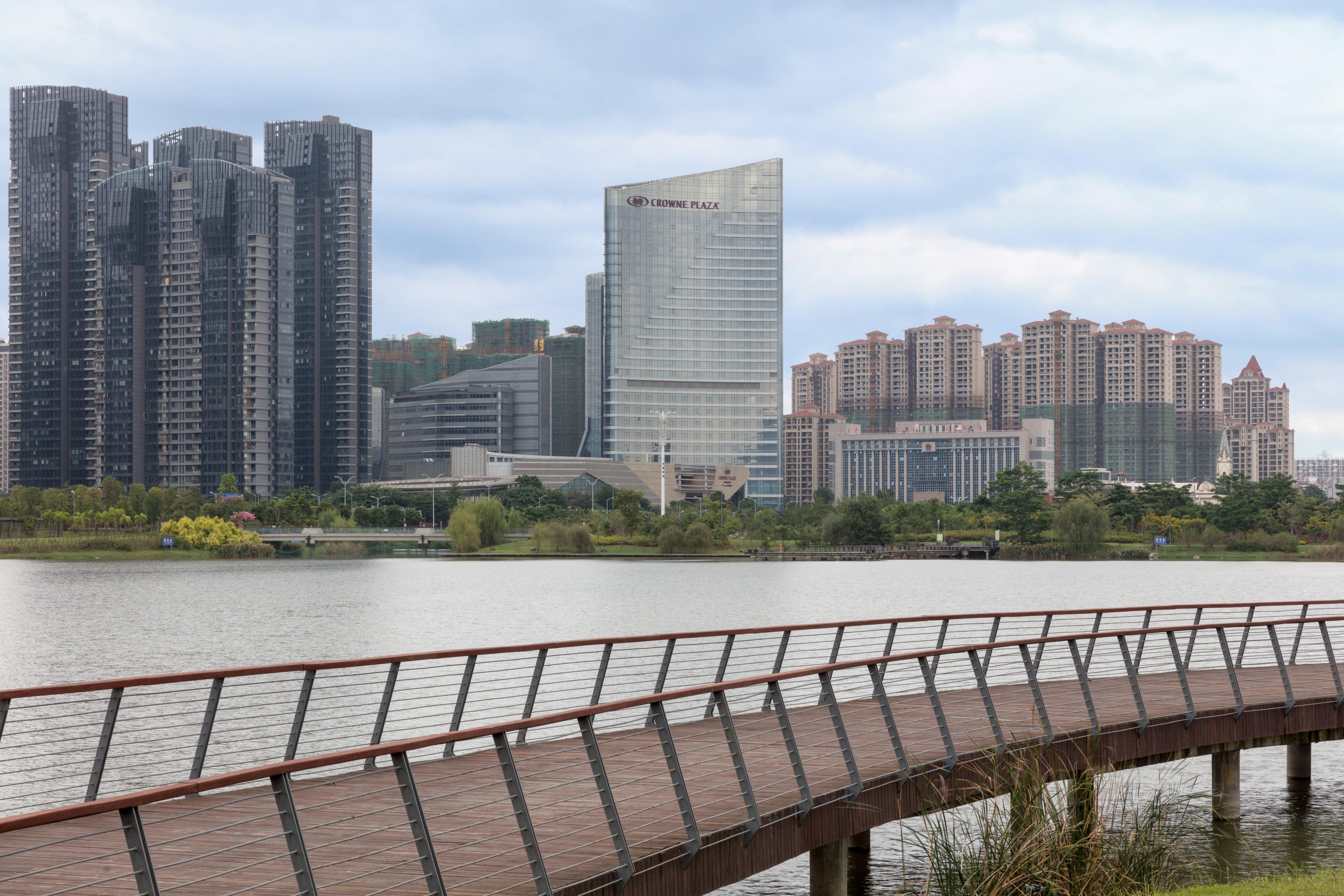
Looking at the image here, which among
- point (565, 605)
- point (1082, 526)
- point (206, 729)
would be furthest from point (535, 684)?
point (1082, 526)

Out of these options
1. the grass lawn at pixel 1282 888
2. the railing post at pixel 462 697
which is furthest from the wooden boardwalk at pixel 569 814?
the grass lawn at pixel 1282 888

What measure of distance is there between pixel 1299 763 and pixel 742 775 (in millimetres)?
14371

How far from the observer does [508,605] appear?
6881cm

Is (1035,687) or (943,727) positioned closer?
(943,727)

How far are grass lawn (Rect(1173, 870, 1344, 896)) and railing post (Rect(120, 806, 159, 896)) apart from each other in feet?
25.3

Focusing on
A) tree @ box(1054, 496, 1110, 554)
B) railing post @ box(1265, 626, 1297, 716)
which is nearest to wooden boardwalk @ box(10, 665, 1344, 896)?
railing post @ box(1265, 626, 1297, 716)

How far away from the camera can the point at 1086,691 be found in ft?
45.6

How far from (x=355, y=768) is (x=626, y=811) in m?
7.38

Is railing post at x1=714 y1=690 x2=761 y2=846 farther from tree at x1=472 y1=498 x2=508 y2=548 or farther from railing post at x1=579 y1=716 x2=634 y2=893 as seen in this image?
tree at x1=472 y1=498 x2=508 y2=548

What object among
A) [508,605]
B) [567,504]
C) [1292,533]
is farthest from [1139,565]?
[567,504]

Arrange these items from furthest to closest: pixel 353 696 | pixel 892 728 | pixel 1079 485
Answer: pixel 1079 485 → pixel 353 696 → pixel 892 728

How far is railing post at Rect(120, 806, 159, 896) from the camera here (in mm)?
5246

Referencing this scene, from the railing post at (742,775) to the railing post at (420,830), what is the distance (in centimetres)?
285

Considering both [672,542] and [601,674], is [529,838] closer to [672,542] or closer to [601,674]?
[601,674]
